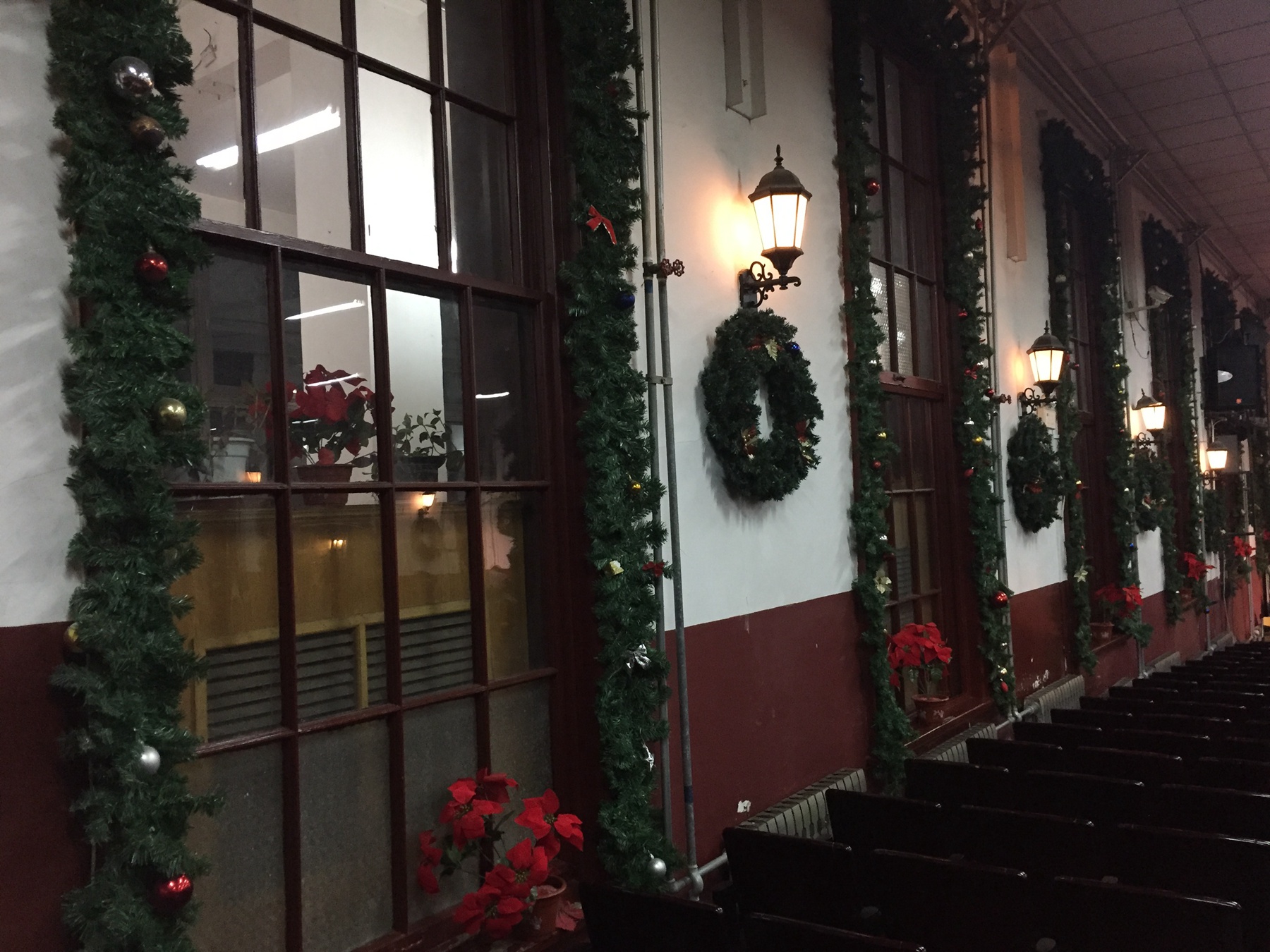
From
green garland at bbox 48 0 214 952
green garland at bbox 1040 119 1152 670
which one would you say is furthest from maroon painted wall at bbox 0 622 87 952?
green garland at bbox 1040 119 1152 670

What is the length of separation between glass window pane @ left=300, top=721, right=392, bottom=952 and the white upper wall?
0.79 m

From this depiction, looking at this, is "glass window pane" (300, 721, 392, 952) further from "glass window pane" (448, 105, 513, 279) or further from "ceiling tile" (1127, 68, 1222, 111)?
"ceiling tile" (1127, 68, 1222, 111)

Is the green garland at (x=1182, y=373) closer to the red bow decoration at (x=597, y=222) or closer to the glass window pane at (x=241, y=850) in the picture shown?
the red bow decoration at (x=597, y=222)

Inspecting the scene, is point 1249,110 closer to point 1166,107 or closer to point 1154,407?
point 1166,107

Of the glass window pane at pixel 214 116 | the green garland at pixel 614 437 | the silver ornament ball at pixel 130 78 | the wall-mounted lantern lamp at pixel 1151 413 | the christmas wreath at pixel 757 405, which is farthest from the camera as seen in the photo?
the wall-mounted lantern lamp at pixel 1151 413

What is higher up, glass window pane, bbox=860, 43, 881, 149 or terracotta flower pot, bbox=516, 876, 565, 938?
glass window pane, bbox=860, 43, 881, 149

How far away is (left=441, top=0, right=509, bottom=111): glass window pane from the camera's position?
9.60ft

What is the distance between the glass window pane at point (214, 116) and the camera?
220 centimetres

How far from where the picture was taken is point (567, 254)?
10.0 ft

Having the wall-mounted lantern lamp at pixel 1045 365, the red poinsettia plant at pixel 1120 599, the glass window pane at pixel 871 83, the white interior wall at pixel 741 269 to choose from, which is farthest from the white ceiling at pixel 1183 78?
the red poinsettia plant at pixel 1120 599

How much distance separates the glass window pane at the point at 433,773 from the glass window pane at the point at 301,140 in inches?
51.5

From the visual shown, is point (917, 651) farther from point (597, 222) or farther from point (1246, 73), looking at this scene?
point (1246, 73)

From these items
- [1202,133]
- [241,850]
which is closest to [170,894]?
[241,850]

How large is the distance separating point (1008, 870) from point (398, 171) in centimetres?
242
